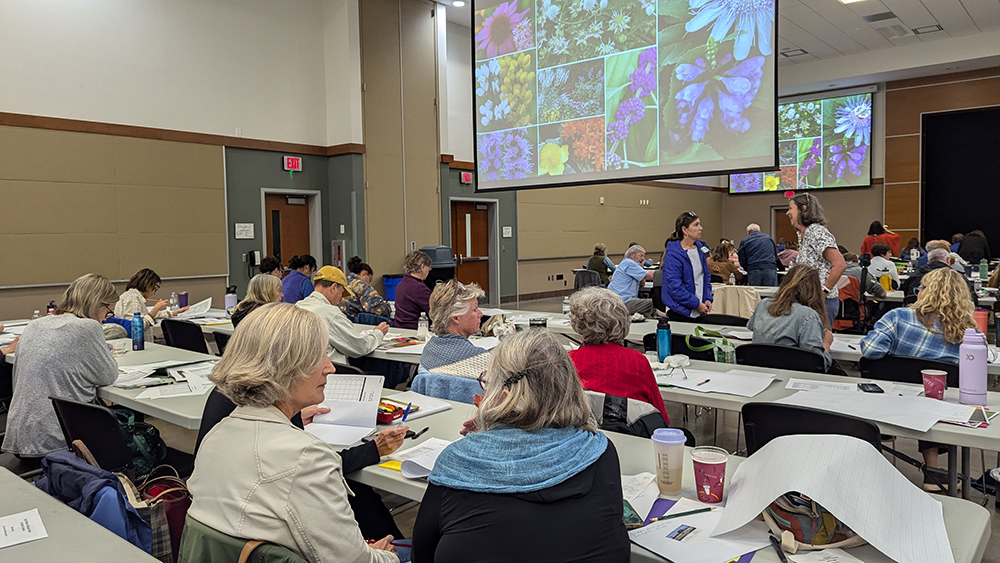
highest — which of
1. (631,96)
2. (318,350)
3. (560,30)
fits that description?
(560,30)

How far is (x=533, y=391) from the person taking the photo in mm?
1438

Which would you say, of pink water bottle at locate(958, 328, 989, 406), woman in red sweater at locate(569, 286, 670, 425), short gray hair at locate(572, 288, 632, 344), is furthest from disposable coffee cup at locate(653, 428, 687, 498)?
pink water bottle at locate(958, 328, 989, 406)

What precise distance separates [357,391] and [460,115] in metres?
10.3

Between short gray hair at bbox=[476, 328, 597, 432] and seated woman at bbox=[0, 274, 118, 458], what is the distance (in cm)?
244

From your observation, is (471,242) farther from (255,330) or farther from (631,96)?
(255,330)

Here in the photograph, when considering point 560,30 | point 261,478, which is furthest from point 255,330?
point 560,30

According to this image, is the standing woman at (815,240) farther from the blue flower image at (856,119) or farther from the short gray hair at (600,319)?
the blue flower image at (856,119)

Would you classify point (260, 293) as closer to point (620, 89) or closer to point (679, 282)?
point (679, 282)

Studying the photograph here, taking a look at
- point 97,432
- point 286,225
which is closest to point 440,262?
point 286,225

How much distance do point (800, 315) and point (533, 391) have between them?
2.70m

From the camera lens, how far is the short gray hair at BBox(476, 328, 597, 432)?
4.69 ft

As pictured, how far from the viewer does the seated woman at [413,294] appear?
5.61m

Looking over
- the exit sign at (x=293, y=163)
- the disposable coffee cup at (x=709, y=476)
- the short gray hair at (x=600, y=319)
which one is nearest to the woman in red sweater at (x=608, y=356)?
the short gray hair at (x=600, y=319)

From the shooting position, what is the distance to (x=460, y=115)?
12242 mm
